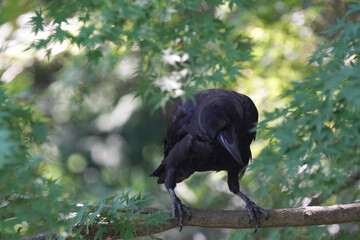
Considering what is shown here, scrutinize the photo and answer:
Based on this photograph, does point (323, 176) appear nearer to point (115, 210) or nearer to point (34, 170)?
Answer: point (115, 210)

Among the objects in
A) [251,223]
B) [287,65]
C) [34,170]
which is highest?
[34,170]

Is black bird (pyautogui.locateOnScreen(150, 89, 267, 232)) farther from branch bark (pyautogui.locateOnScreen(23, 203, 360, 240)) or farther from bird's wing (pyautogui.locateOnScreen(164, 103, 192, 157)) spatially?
branch bark (pyautogui.locateOnScreen(23, 203, 360, 240))

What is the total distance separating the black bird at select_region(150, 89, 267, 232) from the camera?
264 cm

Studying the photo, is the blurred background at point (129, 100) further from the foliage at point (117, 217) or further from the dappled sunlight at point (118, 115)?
the foliage at point (117, 217)

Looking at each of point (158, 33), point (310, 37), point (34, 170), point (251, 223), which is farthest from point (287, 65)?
point (34, 170)

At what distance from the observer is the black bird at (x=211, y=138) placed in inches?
104

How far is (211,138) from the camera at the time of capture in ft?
8.97

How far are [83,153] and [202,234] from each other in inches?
57.2

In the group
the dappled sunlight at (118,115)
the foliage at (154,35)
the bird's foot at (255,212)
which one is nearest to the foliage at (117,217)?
the foliage at (154,35)

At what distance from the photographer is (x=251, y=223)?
2.51 m

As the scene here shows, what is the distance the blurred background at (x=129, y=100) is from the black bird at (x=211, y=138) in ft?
4.04

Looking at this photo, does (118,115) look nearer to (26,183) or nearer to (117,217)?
(117,217)

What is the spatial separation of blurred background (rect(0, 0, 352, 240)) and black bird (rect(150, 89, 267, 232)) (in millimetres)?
1233

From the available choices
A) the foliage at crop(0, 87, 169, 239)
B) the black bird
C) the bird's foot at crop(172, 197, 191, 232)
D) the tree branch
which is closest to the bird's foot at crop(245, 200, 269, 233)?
→ the black bird
